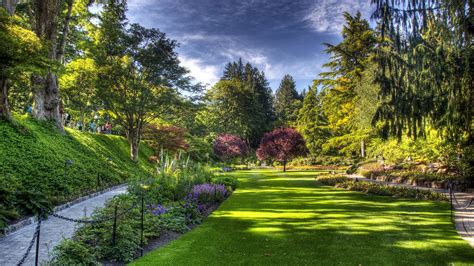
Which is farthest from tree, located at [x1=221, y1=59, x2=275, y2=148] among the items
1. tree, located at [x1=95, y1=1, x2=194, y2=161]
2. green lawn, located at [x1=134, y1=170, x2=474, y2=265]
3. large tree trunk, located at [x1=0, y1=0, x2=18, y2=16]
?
large tree trunk, located at [x1=0, y1=0, x2=18, y2=16]

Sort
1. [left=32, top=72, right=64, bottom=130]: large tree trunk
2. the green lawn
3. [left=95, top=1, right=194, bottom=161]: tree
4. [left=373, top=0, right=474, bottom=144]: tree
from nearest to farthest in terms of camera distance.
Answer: the green lawn
[left=373, top=0, right=474, bottom=144]: tree
[left=32, top=72, right=64, bottom=130]: large tree trunk
[left=95, top=1, right=194, bottom=161]: tree

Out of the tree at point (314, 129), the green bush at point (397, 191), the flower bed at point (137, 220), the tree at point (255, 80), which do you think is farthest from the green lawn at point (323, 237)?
the tree at point (255, 80)

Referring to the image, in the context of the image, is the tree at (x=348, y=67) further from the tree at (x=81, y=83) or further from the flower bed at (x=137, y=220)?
the tree at (x=81, y=83)

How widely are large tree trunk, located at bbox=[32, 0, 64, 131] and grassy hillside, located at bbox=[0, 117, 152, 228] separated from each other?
1.10 m

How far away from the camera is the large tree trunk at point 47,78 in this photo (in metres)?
12.8

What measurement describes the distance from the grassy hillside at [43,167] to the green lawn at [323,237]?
147 inches

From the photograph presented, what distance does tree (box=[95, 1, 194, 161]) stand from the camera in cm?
1806

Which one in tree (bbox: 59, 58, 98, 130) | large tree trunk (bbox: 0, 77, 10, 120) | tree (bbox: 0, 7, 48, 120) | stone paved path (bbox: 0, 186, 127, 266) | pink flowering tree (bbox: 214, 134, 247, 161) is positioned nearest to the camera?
stone paved path (bbox: 0, 186, 127, 266)

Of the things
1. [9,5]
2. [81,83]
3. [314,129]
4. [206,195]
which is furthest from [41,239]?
[314,129]

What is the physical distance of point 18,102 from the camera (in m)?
21.5

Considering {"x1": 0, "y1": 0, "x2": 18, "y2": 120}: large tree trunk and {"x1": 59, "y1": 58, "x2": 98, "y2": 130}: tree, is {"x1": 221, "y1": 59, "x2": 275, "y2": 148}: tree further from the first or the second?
{"x1": 0, "y1": 0, "x2": 18, "y2": 120}: large tree trunk

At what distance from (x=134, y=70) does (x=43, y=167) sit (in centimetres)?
1157

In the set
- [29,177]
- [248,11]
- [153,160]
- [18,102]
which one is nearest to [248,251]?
[29,177]

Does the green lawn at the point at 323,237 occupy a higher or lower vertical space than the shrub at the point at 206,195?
lower
